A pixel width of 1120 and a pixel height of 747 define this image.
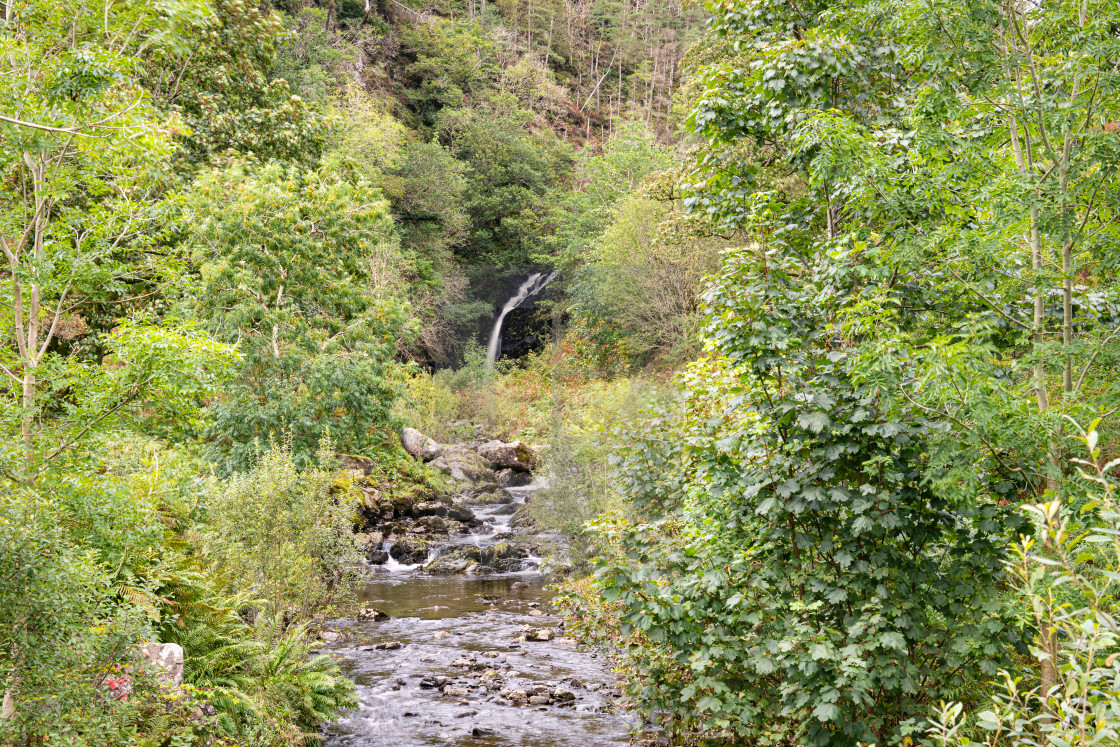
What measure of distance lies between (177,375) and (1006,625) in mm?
5812

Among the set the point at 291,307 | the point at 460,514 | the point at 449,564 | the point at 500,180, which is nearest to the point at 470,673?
the point at 449,564

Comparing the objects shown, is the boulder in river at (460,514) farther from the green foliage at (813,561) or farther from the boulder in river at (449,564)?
the green foliage at (813,561)

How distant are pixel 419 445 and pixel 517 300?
14.9 metres

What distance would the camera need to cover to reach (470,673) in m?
9.70

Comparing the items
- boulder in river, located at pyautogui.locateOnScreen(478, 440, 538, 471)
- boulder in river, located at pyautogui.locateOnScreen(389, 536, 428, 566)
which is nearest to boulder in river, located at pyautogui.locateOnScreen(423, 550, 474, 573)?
boulder in river, located at pyautogui.locateOnScreen(389, 536, 428, 566)

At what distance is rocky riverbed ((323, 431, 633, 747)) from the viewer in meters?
7.88

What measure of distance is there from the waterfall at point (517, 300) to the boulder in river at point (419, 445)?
30.0 feet

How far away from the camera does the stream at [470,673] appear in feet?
25.4

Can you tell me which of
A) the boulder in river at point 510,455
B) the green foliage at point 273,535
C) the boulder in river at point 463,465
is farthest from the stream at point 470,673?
the boulder in river at point 510,455

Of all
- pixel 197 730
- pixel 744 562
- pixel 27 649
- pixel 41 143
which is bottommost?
pixel 197 730

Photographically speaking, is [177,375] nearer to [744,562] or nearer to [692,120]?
[744,562]

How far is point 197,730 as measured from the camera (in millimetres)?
5676

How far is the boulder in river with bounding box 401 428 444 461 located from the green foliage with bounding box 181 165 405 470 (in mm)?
6824

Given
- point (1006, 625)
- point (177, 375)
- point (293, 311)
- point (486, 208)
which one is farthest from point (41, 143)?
point (486, 208)
